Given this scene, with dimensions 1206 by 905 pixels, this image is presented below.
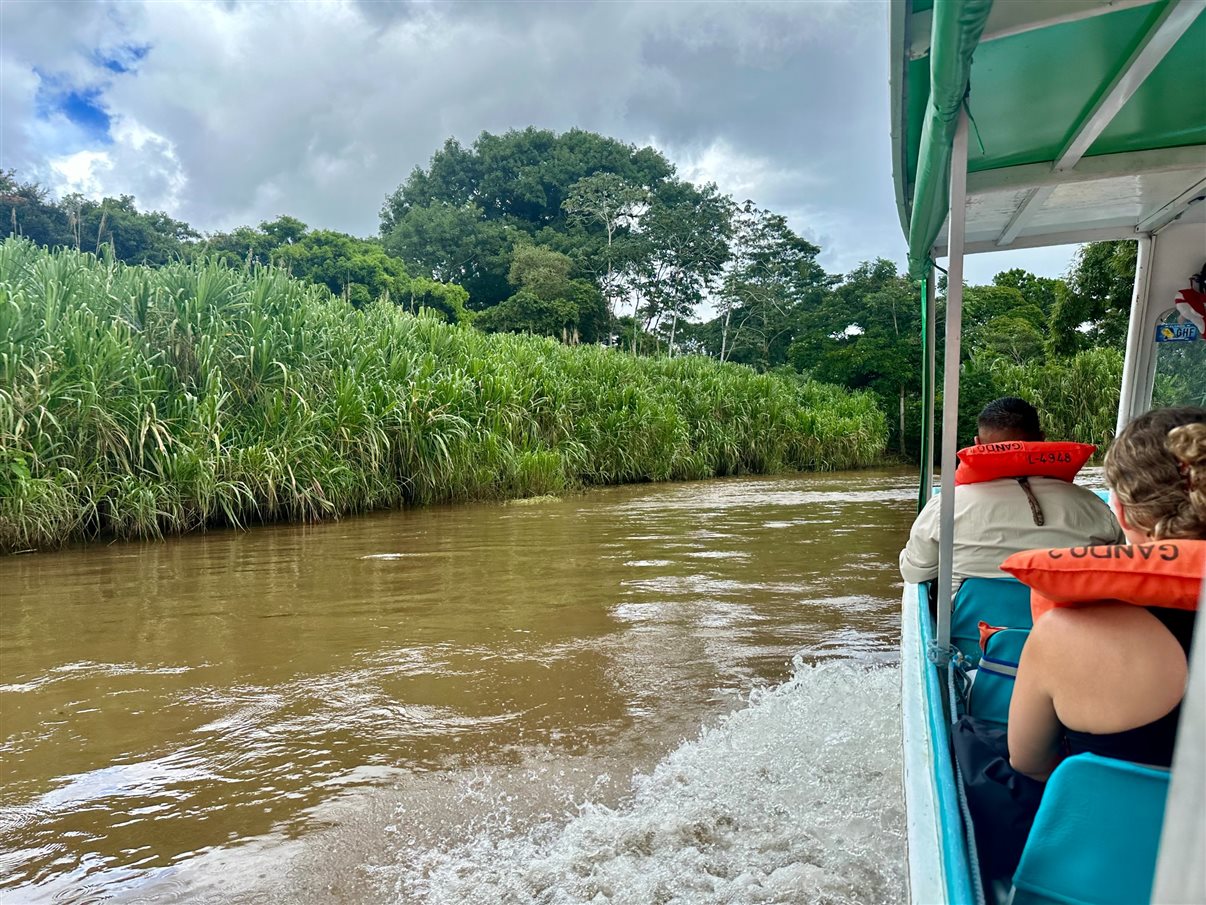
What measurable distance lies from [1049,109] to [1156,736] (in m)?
2.15

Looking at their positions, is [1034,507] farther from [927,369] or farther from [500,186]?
[500,186]

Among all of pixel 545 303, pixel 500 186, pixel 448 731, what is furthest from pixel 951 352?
pixel 500 186

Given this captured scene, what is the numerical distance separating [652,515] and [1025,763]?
8.50m

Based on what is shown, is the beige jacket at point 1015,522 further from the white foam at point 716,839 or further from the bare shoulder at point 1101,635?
the bare shoulder at point 1101,635

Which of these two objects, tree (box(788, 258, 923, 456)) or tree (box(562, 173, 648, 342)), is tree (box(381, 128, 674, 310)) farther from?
tree (box(788, 258, 923, 456))

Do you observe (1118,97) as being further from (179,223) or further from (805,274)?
(179,223)

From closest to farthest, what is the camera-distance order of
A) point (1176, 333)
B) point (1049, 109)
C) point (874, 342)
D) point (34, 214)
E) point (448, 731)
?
point (1049, 109) < point (448, 731) < point (1176, 333) < point (874, 342) < point (34, 214)

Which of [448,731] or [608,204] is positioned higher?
[608,204]

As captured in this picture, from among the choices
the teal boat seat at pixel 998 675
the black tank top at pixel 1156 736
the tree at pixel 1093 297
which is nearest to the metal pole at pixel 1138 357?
the teal boat seat at pixel 998 675

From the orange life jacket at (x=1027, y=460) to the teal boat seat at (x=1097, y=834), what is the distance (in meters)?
1.59

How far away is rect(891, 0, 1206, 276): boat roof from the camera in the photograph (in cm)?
201

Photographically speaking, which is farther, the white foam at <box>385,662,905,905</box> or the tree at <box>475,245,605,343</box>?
the tree at <box>475,245,605,343</box>

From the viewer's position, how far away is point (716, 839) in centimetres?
262

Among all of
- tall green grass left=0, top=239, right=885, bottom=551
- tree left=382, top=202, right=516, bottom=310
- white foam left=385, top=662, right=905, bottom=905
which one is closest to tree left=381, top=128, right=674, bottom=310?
tree left=382, top=202, right=516, bottom=310
